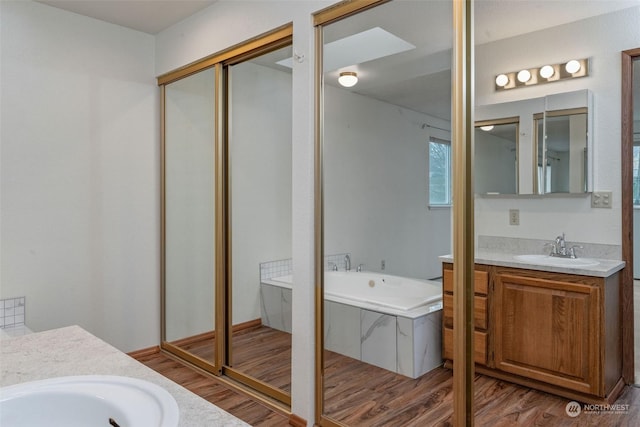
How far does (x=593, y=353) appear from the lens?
1686mm

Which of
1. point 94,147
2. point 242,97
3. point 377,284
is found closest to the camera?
point 377,284

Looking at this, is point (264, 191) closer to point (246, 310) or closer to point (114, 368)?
point (246, 310)

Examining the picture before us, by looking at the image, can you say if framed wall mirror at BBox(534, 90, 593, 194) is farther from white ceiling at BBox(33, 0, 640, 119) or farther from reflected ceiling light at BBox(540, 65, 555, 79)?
white ceiling at BBox(33, 0, 640, 119)

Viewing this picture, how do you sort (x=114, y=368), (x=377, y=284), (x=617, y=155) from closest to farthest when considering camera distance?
1. (x=114, y=368)
2. (x=617, y=155)
3. (x=377, y=284)

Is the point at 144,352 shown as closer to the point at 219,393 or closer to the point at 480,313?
the point at 219,393

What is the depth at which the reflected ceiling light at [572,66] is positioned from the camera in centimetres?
167

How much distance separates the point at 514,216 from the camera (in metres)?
1.79

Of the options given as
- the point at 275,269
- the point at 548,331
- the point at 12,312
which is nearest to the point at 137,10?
the point at 275,269

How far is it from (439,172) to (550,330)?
0.77 m

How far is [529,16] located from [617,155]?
0.64m

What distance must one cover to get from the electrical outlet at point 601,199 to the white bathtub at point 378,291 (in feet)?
2.48

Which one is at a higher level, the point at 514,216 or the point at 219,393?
the point at 514,216

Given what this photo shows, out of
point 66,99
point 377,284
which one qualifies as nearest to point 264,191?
point 377,284

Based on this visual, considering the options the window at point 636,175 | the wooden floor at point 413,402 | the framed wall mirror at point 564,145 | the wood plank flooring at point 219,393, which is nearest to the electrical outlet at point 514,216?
the framed wall mirror at point 564,145
